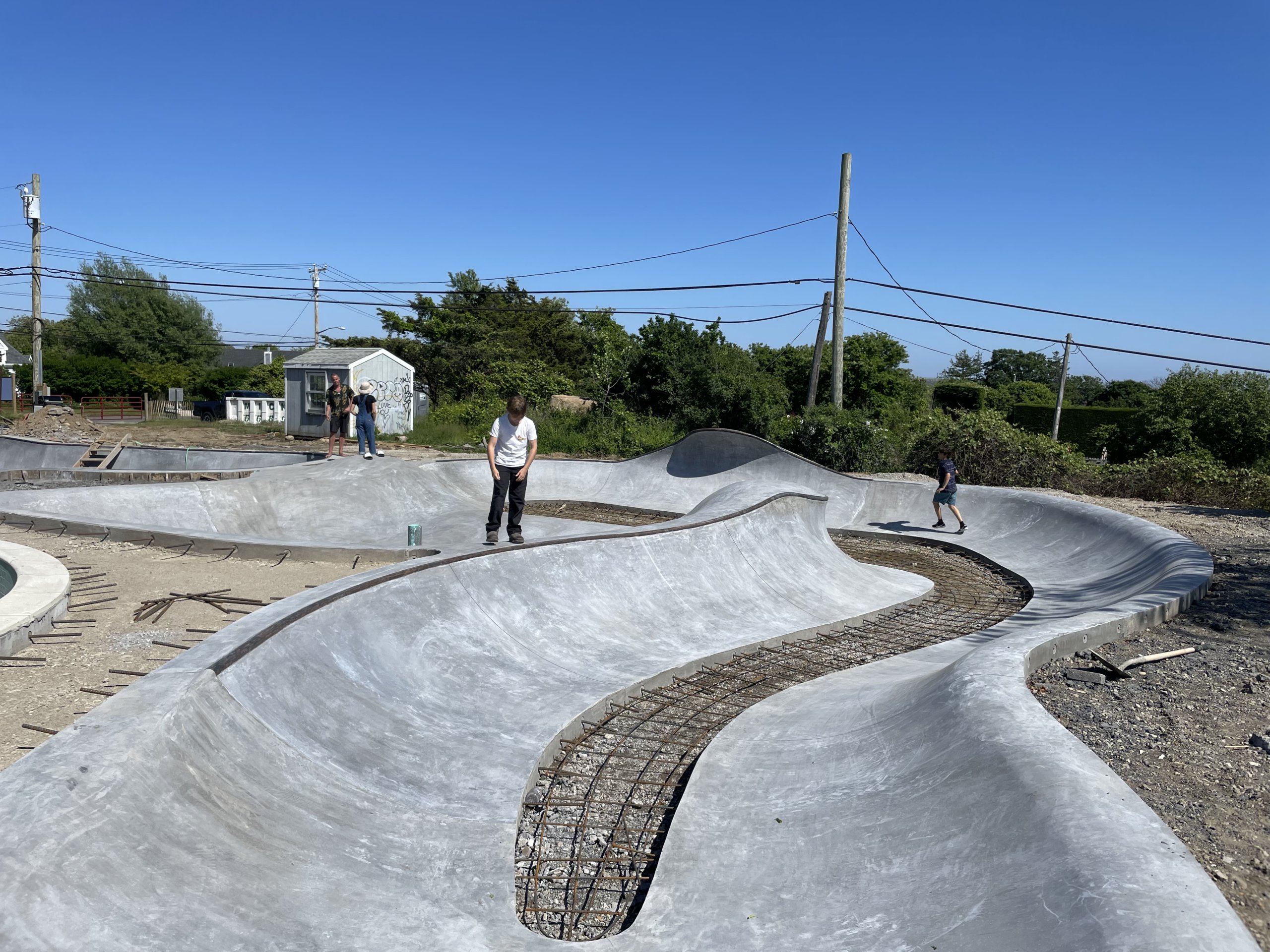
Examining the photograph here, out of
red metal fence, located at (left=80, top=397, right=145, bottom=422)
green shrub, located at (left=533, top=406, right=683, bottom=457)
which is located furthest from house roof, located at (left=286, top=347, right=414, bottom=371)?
red metal fence, located at (left=80, top=397, right=145, bottom=422)

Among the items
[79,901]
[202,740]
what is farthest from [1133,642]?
[79,901]

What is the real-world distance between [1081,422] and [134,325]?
60042 millimetres

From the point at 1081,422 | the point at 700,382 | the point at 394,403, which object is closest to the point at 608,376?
the point at 700,382

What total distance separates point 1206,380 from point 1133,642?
3027 cm

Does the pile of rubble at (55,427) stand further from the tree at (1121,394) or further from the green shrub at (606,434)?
the tree at (1121,394)

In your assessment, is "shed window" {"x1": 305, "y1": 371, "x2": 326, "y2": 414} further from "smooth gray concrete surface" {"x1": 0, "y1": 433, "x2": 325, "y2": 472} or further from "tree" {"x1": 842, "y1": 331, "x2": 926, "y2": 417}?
"tree" {"x1": 842, "y1": 331, "x2": 926, "y2": 417}

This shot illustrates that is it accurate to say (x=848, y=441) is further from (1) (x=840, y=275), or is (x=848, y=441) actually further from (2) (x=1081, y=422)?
(2) (x=1081, y=422)

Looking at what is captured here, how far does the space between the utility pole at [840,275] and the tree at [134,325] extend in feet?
168

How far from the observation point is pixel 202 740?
3453 millimetres

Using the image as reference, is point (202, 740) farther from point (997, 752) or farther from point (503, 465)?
Answer: point (503, 465)

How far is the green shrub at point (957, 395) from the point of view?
54.6 meters

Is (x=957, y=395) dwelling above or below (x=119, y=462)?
above

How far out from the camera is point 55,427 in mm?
22562

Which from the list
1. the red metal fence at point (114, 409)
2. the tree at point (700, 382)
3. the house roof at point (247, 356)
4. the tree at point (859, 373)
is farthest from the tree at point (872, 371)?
the house roof at point (247, 356)
